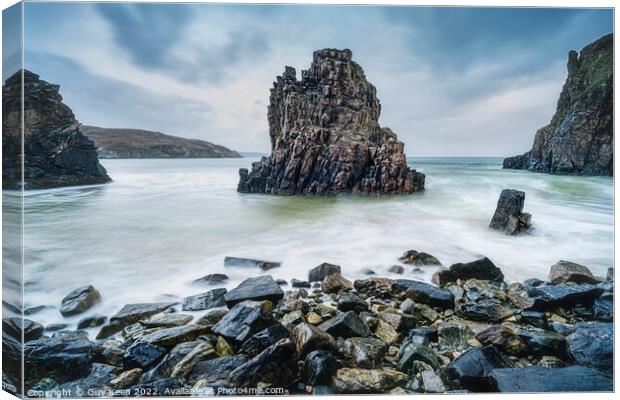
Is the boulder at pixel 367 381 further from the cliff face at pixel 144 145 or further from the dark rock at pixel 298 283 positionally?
the cliff face at pixel 144 145

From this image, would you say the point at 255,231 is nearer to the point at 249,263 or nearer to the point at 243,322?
the point at 249,263

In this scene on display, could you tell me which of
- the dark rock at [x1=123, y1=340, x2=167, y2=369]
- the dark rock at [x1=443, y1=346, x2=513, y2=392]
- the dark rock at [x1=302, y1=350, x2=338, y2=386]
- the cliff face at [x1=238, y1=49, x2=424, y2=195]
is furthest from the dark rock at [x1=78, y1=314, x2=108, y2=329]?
the dark rock at [x1=443, y1=346, x2=513, y2=392]

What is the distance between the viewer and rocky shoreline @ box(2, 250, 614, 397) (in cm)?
234

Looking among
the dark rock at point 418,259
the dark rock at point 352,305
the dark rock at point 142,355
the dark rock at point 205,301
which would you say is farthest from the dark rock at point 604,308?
the dark rock at point 142,355

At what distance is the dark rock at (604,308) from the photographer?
9.25 ft

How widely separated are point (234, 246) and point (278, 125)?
2.71 m

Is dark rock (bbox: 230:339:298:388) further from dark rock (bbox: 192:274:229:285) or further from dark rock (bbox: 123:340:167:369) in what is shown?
dark rock (bbox: 192:274:229:285)

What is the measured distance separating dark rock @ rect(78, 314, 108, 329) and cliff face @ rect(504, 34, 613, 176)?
4951 mm

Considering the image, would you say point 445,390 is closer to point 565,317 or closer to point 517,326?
point 517,326

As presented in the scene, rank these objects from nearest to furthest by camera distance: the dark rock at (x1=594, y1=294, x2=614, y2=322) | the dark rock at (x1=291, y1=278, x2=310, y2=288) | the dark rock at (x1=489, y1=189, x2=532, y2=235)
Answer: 1. the dark rock at (x1=594, y1=294, x2=614, y2=322)
2. the dark rock at (x1=291, y1=278, x2=310, y2=288)
3. the dark rock at (x1=489, y1=189, x2=532, y2=235)

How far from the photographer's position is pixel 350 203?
4609 mm

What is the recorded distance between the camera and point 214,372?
2.38 metres

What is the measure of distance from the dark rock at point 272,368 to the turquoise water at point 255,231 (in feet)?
3.09

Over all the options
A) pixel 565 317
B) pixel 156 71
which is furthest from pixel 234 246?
pixel 565 317
